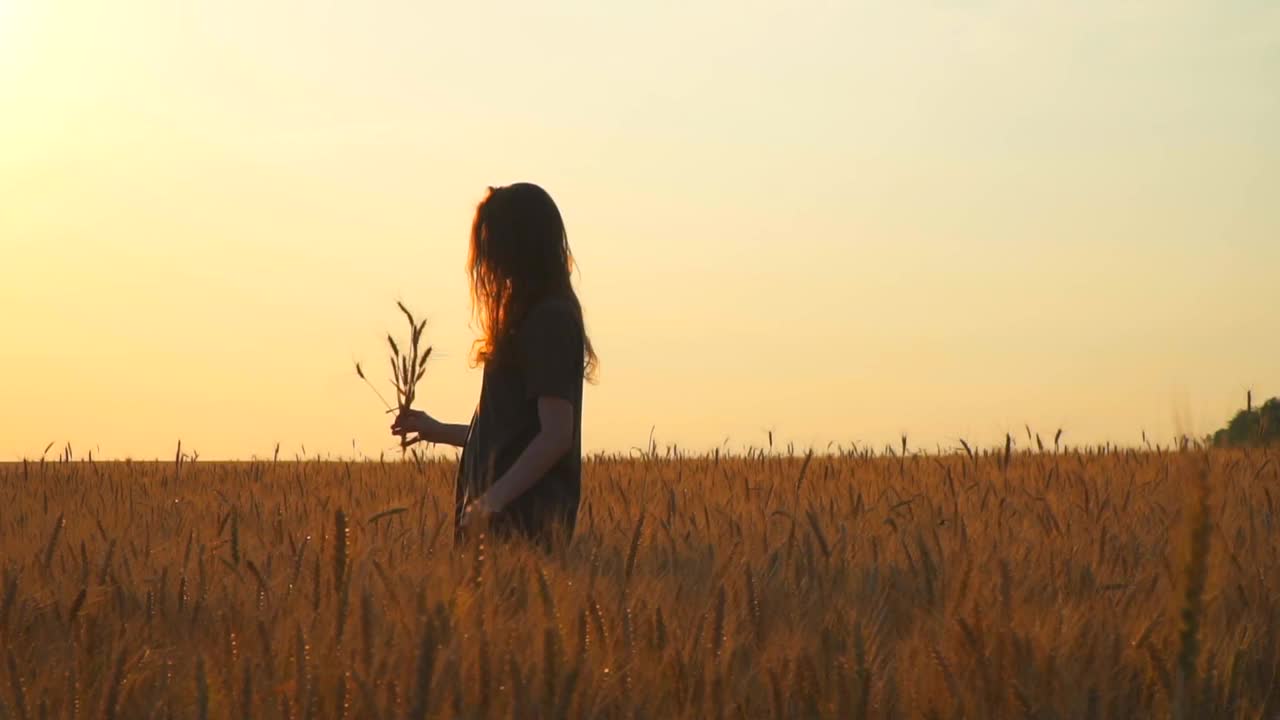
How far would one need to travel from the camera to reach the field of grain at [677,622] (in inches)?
82.6

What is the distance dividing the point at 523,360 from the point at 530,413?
24 centimetres

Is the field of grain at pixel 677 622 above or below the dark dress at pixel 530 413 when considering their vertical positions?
below

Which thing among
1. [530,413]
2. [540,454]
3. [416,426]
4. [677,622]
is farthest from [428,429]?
[677,622]

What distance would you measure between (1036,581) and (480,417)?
5.88ft

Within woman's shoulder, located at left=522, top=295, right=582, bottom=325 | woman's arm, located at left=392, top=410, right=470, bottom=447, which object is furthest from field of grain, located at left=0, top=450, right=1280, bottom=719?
woman's shoulder, located at left=522, top=295, right=582, bottom=325

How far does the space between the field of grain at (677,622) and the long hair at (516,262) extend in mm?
705

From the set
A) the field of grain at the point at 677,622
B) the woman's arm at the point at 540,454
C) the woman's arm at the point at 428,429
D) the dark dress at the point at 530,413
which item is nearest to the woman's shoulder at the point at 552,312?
the dark dress at the point at 530,413

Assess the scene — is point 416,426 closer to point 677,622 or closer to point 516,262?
point 516,262

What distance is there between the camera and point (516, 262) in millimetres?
4039

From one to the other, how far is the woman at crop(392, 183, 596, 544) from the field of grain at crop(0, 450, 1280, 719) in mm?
209

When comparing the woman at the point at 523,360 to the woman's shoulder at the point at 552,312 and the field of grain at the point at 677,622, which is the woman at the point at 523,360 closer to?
the woman's shoulder at the point at 552,312

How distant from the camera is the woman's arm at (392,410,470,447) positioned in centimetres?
399

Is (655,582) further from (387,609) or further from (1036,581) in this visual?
(1036,581)

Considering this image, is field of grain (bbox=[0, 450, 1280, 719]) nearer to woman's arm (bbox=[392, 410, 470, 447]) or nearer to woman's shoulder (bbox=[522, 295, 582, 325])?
woman's arm (bbox=[392, 410, 470, 447])
